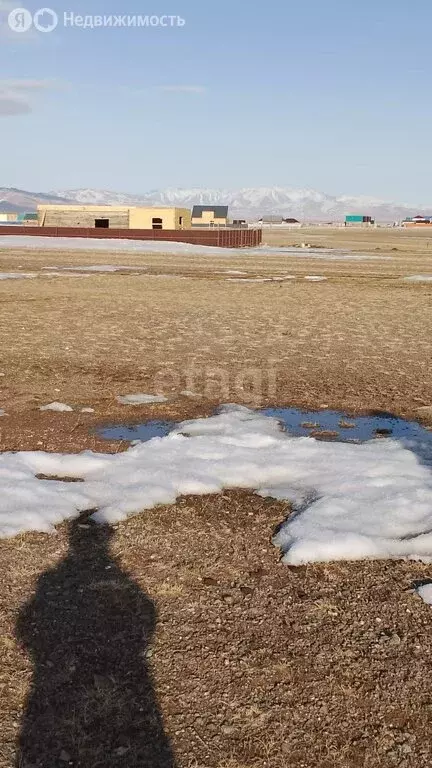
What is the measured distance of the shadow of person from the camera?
2729mm

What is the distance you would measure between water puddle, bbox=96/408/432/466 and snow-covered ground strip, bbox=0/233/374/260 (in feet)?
109

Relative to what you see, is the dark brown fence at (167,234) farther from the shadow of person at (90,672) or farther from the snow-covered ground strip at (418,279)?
the shadow of person at (90,672)

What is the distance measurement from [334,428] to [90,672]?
14.4ft

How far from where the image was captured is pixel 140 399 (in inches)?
321

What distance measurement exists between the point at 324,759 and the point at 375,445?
3.91 metres

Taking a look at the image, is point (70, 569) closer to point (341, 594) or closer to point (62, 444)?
point (341, 594)

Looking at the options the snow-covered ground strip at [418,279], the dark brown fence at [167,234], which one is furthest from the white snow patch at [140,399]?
the dark brown fence at [167,234]

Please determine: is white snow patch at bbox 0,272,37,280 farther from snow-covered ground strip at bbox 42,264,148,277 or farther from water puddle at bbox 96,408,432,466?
water puddle at bbox 96,408,432,466

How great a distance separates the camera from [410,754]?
2725 millimetres

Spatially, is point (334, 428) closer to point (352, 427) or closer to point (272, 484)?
point (352, 427)

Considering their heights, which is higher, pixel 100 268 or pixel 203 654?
pixel 100 268

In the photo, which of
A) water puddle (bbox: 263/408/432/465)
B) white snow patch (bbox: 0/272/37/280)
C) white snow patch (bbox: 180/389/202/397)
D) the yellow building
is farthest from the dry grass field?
the yellow building

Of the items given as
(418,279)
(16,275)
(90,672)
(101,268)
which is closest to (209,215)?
(101,268)

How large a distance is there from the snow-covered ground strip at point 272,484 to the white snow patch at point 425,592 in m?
0.37
